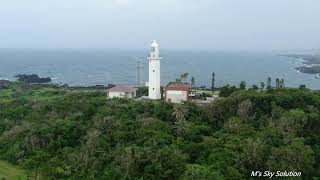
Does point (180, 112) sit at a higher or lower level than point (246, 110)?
lower

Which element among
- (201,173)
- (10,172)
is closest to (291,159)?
(201,173)

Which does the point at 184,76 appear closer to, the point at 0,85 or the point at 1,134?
the point at 1,134

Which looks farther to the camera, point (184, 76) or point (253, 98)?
point (184, 76)

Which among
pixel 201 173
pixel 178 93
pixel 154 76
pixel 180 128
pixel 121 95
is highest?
pixel 154 76

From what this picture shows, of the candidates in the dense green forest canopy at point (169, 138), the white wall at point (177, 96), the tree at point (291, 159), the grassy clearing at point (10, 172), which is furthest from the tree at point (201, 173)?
the white wall at point (177, 96)

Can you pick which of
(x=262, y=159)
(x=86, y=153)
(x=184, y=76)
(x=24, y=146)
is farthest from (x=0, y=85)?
(x=262, y=159)

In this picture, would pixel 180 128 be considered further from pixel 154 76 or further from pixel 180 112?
pixel 154 76
